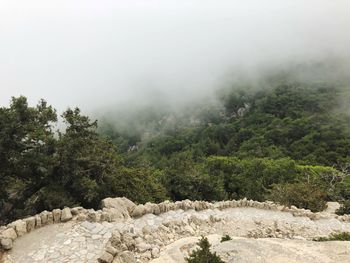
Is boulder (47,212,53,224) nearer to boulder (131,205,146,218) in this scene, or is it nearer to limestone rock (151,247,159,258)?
boulder (131,205,146,218)

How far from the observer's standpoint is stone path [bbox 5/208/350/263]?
46.5 ft

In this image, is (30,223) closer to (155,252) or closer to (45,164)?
(155,252)

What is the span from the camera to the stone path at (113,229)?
14.2m

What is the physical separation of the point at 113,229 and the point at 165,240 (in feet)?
7.35

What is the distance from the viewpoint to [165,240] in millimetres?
15781

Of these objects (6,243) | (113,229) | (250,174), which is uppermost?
(6,243)

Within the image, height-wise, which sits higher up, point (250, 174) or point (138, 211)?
point (138, 211)

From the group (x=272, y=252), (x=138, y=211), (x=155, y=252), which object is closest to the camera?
(x=272, y=252)

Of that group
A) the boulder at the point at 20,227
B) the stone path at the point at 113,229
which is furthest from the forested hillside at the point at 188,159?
the stone path at the point at 113,229

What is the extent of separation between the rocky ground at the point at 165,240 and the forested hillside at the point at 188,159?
5414mm

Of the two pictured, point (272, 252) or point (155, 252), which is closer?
point (272, 252)

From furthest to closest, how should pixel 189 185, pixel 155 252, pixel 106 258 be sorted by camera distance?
pixel 189 185, pixel 155 252, pixel 106 258

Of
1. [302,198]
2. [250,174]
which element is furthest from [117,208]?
[250,174]

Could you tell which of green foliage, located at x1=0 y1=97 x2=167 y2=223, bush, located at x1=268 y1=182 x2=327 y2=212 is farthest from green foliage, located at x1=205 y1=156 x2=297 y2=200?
green foliage, located at x1=0 y1=97 x2=167 y2=223
